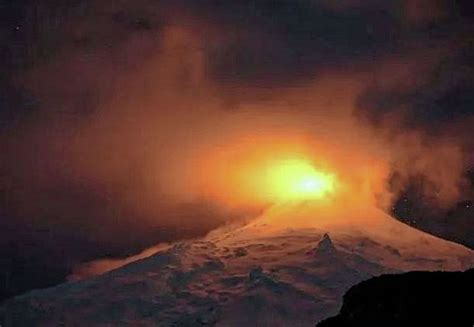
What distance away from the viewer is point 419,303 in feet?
178

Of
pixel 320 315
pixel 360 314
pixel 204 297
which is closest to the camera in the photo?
pixel 360 314

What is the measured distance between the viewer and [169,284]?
197375 mm

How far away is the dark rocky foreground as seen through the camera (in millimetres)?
51312

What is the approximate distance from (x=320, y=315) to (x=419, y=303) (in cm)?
11322

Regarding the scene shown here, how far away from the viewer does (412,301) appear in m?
54.8

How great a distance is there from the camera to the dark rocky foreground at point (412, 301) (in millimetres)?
51312

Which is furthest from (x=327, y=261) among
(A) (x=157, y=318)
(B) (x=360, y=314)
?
(B) (x=360, y=314)

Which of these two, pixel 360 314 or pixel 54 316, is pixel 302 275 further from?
pixel 360 314

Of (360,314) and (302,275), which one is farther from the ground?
(360,314)

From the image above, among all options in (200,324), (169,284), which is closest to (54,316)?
(169,284)

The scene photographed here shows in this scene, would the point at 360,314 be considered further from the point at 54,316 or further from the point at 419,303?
the point at 54,316

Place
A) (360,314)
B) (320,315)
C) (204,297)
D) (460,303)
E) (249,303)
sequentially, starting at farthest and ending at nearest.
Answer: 1. (204,297)
2. (249,303)
3. (320,315)
4. (360,314)
5. (460,303)

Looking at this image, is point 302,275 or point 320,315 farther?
point 302,275

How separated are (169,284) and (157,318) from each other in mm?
17829
